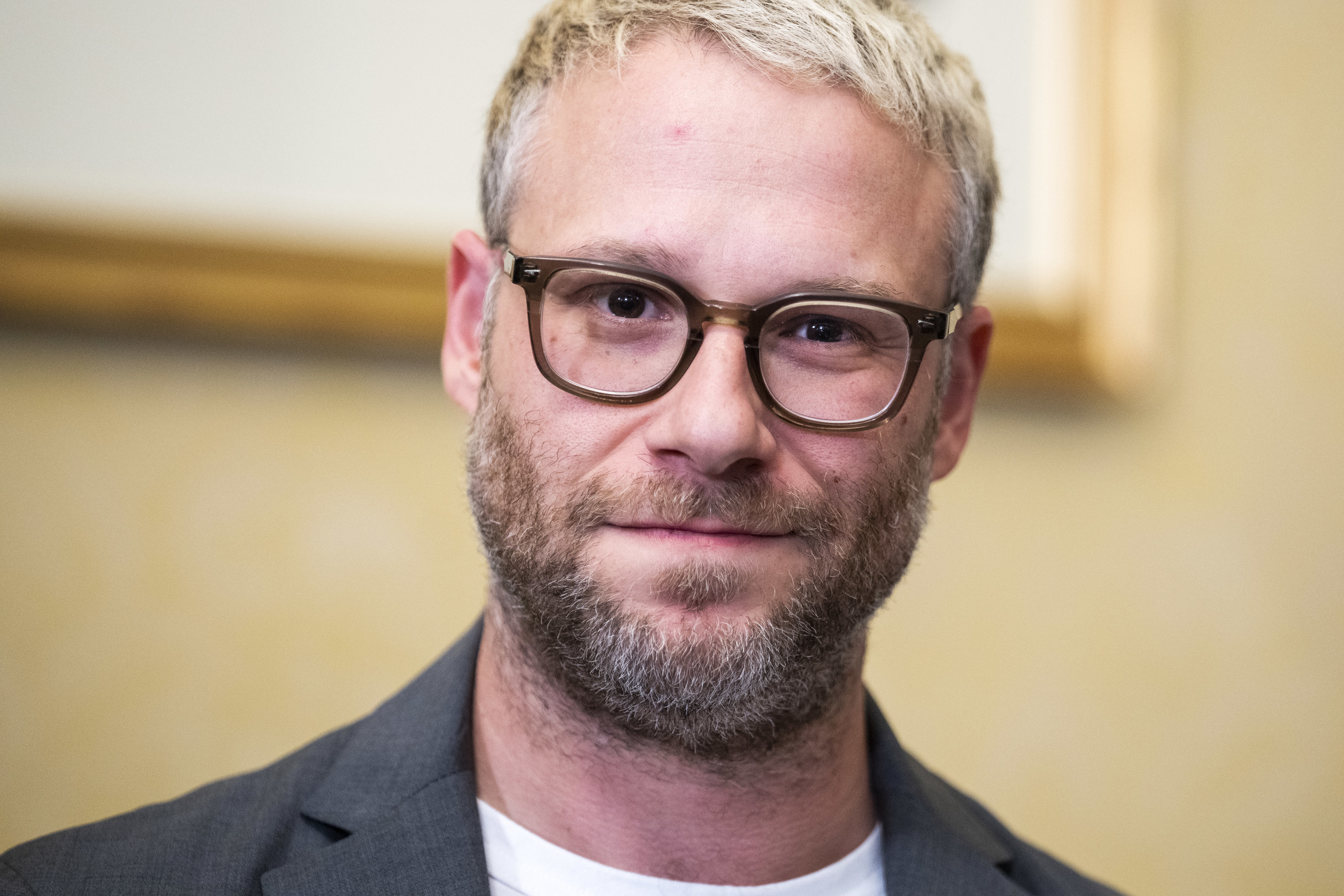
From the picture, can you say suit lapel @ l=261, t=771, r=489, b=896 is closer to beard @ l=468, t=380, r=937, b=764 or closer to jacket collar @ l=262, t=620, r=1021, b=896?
jacket collar @ l=262, t=620, r=1021, b=896

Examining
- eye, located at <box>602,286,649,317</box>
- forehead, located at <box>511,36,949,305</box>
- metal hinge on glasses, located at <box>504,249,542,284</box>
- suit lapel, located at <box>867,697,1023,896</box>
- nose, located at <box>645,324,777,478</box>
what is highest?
forehead, located at <box>511,36,949,305</box>

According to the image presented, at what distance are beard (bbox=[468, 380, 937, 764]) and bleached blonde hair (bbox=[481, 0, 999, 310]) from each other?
10.8 inches

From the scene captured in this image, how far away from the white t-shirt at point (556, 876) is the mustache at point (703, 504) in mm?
331

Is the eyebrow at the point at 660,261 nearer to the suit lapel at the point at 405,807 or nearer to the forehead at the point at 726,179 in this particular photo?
the forehead at the point at 726,179

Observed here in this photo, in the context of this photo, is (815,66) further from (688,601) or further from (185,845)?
(185,845)

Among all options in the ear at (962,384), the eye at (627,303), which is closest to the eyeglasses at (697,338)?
the eye at (627,303)

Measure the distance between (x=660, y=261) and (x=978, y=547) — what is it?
0.92 metres

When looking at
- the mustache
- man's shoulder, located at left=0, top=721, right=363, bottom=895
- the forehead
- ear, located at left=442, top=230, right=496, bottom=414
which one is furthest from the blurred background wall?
the mustache

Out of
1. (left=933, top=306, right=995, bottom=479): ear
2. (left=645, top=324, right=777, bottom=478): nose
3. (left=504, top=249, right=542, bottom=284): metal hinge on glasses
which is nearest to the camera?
(left=645, top=324, right=777, bottom=478): nose

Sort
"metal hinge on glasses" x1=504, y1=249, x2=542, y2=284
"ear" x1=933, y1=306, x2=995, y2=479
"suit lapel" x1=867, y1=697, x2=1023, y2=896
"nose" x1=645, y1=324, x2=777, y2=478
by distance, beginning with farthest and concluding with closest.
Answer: "ear" x1=933, y1=306, x2=995, y2=479 < "suit lapel" x1=867, y1=697, x2=1023, y2=896 < "metal hinge on glasses" x1=504, y1=249, x2=542, y2=284 < "nose" x1=645, y1=324, x2=777, y2=478

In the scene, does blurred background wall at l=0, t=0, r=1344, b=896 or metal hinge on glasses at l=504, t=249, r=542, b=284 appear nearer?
metal hinge on glasses at l=504, t=249, r=542, b=284

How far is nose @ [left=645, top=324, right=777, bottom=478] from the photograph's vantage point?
3.47ft

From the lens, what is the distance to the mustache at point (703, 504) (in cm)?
109

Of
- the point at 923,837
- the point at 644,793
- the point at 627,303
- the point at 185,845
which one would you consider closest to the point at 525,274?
the point at 627,303
